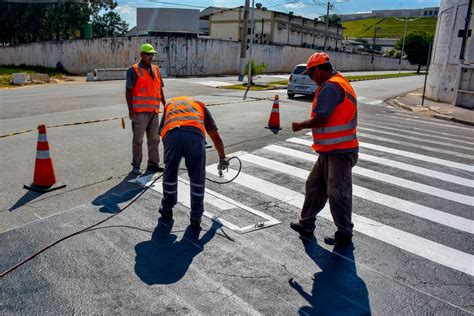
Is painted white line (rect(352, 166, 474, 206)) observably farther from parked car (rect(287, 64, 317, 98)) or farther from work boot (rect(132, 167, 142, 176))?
parked car (rect(287, 64, 317, 98))

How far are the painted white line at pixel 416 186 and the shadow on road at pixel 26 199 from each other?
17.0ft

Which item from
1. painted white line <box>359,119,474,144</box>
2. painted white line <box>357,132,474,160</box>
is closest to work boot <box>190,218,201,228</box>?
painted white line <box>357,132,474,160</box>

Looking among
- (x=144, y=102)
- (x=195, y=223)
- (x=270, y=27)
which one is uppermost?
(x=270, y=27)

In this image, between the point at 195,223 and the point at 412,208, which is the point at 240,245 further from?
the point at 412,208

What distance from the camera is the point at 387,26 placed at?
16725cm

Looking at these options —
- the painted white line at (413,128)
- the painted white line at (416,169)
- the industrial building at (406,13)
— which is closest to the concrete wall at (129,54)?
the painted white line at (413,128)

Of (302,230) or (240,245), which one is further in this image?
(302,230)

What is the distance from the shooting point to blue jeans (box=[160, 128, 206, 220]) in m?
4.49

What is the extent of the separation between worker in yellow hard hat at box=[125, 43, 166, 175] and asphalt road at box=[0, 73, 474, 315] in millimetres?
498

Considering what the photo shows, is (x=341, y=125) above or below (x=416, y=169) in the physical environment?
above

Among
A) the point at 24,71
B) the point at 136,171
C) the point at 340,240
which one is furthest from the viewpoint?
the point at 24,71

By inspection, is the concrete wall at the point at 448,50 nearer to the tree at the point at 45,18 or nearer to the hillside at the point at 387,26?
the tree at the point at 45,18

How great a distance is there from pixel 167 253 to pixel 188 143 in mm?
1161

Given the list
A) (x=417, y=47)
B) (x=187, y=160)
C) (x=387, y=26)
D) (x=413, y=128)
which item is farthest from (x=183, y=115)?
(x=387, y=26)
